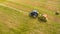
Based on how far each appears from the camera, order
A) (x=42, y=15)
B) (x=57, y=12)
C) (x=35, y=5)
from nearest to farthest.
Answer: (x=42, y=15), (x=57, y=12), (x=35, y=5)

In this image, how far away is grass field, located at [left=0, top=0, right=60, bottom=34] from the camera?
3609 cm

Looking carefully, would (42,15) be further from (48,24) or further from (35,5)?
(35,5)

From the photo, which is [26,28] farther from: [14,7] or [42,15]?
[14,7]

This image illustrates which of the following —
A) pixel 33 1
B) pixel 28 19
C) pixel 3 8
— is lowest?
pixel 28 19

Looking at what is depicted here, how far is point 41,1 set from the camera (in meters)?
52.1

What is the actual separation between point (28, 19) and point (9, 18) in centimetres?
472

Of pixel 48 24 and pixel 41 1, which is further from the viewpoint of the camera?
pixel 41 1

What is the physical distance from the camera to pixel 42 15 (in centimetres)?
4097

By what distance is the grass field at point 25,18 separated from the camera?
118 feet

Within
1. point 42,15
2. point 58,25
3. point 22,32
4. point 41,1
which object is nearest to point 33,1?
point 41,1

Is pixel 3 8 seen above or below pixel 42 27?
above

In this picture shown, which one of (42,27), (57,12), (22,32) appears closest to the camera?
(22,32)

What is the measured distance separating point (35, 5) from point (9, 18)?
11.8m

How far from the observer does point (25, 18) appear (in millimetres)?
40219
